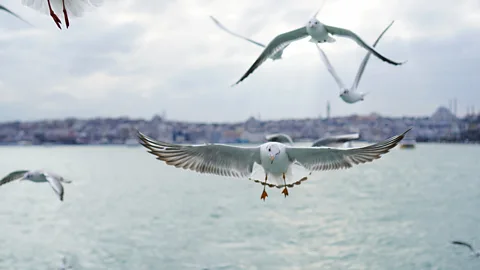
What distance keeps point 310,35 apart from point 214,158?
1.78m

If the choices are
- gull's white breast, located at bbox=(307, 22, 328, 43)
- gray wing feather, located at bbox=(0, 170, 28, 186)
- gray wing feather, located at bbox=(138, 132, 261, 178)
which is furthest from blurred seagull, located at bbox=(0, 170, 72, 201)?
gull's white breast, located at bbox=(307, 22, 328, 43)

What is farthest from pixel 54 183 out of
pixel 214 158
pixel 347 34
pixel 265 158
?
pixel 347 34

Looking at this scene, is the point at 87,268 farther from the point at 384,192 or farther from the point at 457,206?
the point at 384,192

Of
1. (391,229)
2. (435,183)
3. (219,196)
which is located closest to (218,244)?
(391,229)

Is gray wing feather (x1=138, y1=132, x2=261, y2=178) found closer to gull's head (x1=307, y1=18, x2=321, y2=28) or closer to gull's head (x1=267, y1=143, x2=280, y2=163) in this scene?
gull's head (x1=267, y1=143, x2=280, y2=163)

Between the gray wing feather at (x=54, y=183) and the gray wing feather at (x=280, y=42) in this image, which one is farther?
the gray wing feather at (x=54, y=183)

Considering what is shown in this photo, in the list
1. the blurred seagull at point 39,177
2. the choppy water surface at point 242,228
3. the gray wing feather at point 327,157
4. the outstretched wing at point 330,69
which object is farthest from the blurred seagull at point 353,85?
the choppy water surface at point 242,228

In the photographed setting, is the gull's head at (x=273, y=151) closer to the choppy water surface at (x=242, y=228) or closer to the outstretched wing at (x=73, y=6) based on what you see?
the outstretched wing at (x=73, y=6)

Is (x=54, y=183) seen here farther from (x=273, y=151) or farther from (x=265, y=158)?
(x=273, y=151)

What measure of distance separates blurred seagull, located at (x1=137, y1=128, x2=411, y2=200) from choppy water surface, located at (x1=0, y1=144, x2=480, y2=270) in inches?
359

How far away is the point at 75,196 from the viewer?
33.4 m

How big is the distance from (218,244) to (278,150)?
1224 cm

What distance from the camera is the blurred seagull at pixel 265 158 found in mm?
5029

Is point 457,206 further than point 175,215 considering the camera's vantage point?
Answer: Yes
